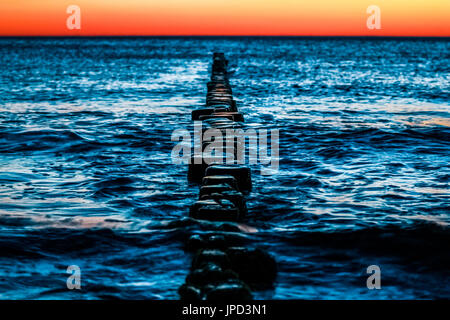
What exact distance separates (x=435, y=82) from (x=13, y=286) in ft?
81.4

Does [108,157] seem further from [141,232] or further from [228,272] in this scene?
[228,272]

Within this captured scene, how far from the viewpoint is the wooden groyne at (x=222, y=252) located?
12.6 ft

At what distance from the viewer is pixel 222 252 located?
430 cm

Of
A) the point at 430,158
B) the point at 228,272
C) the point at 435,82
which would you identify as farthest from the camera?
the point at 435,82

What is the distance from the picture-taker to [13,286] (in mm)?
4594

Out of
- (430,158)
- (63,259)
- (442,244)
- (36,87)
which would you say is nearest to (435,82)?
(36,87)

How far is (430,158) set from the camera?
32.1 ft

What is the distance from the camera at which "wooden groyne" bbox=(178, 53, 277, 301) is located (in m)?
3.83

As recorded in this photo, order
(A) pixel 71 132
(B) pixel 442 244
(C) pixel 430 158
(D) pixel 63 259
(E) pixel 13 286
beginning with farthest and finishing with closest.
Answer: (A) pixel 71 132 → (C) pixel 430 158 → (B) pixel 442 244 → (D) pixel 63 259 → (E) pixel 13 286

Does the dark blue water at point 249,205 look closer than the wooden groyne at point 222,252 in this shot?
No

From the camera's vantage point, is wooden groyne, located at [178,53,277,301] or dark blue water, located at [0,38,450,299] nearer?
wooden groyne, located at [178,53,277,301]

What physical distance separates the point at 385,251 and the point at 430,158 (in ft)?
15.6

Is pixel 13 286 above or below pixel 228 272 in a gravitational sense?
below
